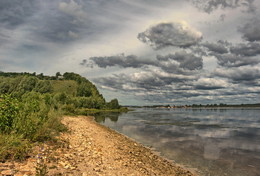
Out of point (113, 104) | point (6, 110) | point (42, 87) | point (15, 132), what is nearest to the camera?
point (6, 110)

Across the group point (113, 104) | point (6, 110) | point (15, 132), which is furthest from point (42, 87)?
point (6, 110)

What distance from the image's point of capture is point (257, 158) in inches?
705

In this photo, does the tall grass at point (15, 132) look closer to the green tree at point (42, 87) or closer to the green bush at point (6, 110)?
the green bush at point (6, 110)

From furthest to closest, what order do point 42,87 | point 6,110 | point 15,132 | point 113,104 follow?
point 113,104, point 42,87, point 15,132, point 6,110

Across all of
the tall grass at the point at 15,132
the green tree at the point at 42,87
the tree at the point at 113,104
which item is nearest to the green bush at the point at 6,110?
the tall grass at the point at 15,132

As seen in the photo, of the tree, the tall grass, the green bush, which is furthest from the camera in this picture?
the tree

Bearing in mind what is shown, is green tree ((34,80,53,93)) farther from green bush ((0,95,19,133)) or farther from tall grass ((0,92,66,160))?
green bush ((0,95,19,133))

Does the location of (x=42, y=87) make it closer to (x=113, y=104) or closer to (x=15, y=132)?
(x=113, y=104)

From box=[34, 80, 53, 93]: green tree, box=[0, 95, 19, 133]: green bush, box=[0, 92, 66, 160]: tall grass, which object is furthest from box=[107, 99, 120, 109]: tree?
box=[0, 95, 19, 133]: green bush

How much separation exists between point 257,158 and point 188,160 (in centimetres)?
742

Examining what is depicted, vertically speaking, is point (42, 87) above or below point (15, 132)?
above

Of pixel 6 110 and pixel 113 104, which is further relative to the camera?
pixel 113 104

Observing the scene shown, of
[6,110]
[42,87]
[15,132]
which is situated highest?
[42,87]

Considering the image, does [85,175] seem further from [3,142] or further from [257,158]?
[257,158]
